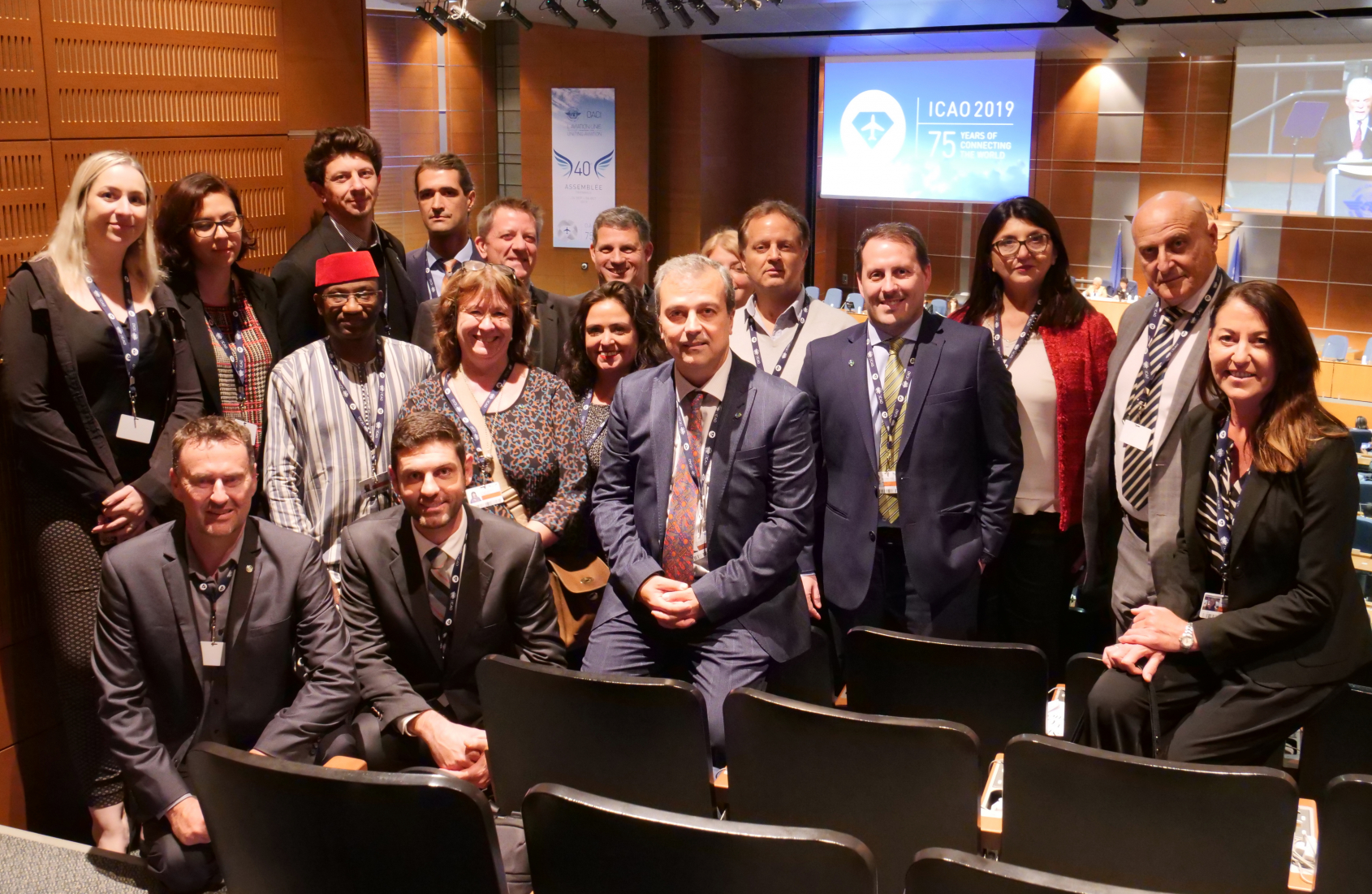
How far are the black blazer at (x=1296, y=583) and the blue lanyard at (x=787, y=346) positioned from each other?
161 centimetres

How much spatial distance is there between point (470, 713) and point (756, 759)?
101cm

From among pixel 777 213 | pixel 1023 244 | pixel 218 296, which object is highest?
pixel 777 213

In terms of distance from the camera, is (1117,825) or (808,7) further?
(808,7)

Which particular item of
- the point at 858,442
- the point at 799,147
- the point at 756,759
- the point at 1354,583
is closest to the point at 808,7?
the point at 799,147

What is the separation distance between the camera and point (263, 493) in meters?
3.64

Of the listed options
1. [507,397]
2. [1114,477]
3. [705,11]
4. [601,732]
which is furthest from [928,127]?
[601,732]

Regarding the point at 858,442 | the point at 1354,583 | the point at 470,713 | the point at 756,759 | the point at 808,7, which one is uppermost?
the point at 808,7

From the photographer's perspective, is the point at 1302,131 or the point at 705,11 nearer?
the point at 705,11

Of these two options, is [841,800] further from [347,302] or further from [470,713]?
[347,302]

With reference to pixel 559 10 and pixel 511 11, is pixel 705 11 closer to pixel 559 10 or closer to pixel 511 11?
pixel 559 10

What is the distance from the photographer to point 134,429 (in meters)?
3.29

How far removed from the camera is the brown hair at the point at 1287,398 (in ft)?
8.86

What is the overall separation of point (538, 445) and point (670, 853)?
1.98 meters

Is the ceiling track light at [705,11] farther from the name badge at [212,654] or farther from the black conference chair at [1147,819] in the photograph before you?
the black conference chair at [1147,819]
